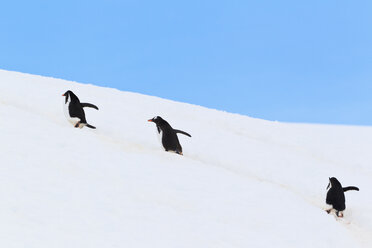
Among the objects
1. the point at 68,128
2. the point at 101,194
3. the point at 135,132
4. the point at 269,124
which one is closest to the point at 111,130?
the point at 135,132

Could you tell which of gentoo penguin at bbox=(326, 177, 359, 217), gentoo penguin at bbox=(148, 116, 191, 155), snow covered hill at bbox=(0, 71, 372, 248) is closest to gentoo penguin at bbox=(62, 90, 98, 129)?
snow covered hill at bbox=(0, 71, 372, 248)

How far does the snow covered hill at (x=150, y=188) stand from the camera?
7.70 m

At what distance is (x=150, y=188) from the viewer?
980cm

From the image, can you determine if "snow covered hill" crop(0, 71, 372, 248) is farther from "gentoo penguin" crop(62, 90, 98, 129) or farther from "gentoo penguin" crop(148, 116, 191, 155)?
"gentoo penguin" crop(62, 90, 98, 129)

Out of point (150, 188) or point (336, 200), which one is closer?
point (150, 188)

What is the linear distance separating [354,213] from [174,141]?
14.0 ft

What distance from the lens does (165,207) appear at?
8.98m

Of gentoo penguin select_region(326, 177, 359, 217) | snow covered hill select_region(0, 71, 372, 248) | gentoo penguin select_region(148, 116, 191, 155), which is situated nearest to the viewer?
snow covered hill select_region(0, 71, 372, 248)

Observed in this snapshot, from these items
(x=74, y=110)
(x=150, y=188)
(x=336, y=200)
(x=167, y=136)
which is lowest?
(x=150, y=188)

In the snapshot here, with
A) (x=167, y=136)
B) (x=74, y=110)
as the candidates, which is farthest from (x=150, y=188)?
(x=74, y=110)

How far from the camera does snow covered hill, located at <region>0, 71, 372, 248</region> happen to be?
770 cm

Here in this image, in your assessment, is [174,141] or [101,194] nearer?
[101,194]

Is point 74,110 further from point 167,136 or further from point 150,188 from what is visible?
point 150,188

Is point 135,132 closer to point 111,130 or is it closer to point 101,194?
point 111,130
